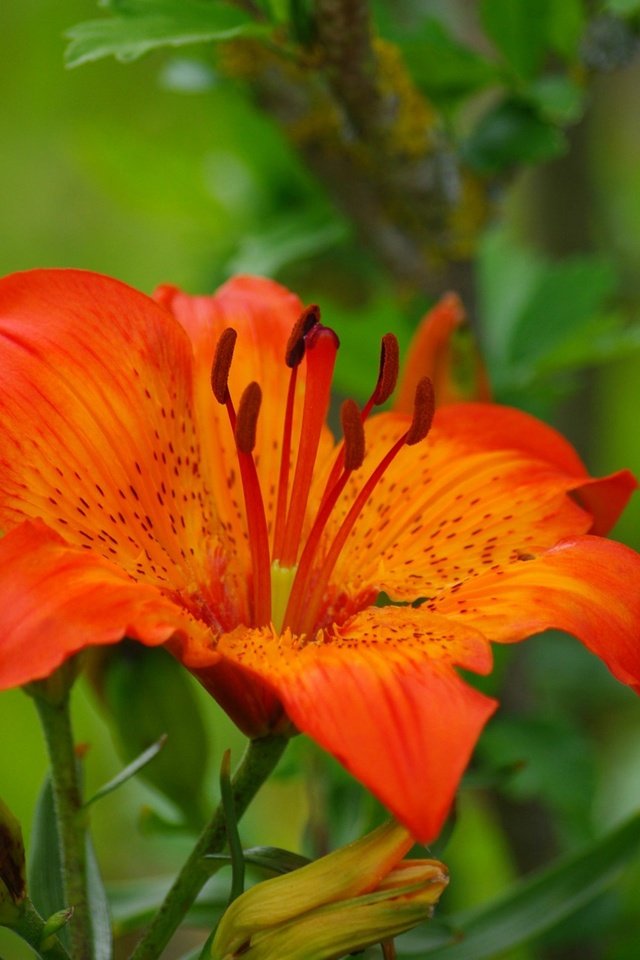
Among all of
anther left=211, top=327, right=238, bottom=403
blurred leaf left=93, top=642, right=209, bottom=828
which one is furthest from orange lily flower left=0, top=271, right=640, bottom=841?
blurred leaf left=93, top=642, right=209, bottom=828

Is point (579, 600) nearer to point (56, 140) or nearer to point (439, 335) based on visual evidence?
point (439, 335)

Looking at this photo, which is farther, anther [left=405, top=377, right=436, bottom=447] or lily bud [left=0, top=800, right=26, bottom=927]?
anther [left=405, top=377, right=436, bottom=447]

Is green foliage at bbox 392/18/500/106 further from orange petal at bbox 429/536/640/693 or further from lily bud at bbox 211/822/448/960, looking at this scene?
lily bud at bbox 211/822/448/960

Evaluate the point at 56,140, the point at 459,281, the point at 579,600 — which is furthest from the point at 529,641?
the point at 56,140

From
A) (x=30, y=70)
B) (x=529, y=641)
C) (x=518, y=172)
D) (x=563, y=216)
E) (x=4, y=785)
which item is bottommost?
(x=4, y=785)

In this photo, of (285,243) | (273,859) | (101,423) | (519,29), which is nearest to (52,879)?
(273,859)

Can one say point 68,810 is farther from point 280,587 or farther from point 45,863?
point 280,587
